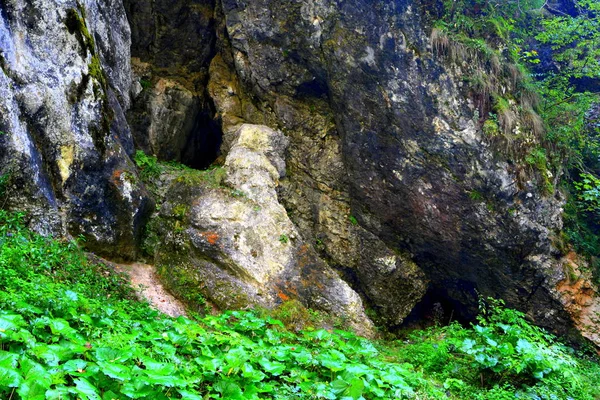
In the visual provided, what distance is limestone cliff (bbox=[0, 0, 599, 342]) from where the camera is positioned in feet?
24.7

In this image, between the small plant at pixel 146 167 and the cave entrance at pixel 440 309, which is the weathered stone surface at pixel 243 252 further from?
the cave entrance at pixel 440 309

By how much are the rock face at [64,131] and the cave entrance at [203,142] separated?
13.6ft

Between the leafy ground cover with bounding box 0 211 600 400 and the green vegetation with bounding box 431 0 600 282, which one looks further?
the green vegetation with bounding box 431 0 600 282

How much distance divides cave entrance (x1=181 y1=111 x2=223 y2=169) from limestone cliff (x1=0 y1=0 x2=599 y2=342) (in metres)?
0.06

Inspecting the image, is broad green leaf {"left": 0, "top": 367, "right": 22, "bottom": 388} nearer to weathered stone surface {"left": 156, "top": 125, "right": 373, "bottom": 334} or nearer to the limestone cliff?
the limestone cliff

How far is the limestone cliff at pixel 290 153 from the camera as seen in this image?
24.7 feet

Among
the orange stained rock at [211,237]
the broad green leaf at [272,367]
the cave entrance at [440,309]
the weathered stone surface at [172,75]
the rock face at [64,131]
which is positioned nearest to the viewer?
the broad green leaf at [272,367]

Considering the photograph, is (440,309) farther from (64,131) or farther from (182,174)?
(64,131)

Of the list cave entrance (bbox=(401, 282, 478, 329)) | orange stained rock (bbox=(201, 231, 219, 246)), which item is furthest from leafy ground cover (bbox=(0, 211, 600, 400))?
cave entrance (bbox=(401, 282, 478, 329))

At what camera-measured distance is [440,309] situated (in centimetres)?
1216

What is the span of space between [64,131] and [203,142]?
6.29 meters

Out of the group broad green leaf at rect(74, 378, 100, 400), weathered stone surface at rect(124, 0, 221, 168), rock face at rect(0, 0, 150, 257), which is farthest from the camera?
weathered stone surface at rect(124, 0, 221, 168)

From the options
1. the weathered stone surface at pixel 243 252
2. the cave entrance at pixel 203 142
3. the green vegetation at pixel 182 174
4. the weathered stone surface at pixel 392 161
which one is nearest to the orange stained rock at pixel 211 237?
the weathered stone surface at pixel 243 252

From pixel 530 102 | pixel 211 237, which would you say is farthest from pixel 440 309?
pixel 211 237
